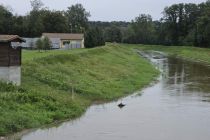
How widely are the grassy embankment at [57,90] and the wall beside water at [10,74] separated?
66 cm

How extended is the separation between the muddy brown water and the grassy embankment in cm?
92

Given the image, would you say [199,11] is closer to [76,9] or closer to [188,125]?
[76,9]

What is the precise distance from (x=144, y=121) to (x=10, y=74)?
8.81 m

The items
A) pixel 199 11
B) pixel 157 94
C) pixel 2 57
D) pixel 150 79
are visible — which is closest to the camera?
pixel 2 57

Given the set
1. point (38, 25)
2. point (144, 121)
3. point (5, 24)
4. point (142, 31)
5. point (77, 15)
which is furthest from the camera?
point (142, 31)

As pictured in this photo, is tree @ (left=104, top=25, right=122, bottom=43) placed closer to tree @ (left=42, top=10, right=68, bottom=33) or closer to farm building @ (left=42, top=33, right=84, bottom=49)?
tree @ (left=42, top=10, right=68, bottom=33)

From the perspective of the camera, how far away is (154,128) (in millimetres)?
26156

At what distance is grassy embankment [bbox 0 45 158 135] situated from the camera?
83.5 feet

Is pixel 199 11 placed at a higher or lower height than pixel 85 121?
higher

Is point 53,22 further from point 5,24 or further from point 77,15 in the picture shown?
point 77,15

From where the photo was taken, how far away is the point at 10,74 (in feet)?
99.6

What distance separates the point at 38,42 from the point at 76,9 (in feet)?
286

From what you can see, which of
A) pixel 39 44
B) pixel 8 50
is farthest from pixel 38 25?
pixel 8 50

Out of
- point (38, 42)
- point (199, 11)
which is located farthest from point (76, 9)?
point (38, 42)
